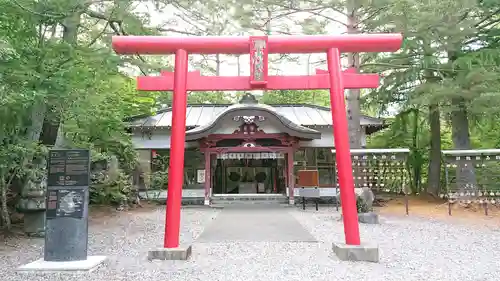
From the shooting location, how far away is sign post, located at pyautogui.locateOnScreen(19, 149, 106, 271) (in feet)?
18.5

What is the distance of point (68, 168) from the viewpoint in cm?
578

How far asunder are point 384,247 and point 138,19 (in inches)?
281

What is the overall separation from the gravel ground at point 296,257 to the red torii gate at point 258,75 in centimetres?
107

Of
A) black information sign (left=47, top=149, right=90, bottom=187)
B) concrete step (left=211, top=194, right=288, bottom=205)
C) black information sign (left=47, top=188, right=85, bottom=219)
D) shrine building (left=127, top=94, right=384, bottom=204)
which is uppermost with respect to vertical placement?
shrine building (left=127, top=94, right=384, bottom=204)

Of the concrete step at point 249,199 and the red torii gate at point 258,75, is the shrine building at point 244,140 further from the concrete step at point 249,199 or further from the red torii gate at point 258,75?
the red torii gate at point 258,75

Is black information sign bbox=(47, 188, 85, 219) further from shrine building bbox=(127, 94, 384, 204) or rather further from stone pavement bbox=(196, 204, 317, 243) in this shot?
shrine building bbox=(127, 94, 384, 204)

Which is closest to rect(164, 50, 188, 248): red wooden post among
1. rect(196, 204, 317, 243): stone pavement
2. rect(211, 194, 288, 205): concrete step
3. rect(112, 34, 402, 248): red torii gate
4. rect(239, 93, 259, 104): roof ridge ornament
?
rect(112, 34, 402, 248): red torii gate

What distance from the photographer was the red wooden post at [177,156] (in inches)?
238

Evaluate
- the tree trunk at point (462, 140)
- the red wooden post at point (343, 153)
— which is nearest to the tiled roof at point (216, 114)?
the tree trunk at point (462, 140)

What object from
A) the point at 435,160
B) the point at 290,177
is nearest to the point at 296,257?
the point at 290,177

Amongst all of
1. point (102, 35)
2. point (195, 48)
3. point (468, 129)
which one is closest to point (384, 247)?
point (195, 48)

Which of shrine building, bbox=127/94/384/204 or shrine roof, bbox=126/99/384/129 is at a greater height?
shrine roof, bbox=126/99/384/129

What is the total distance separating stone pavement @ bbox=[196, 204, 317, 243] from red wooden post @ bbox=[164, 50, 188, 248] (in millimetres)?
1501

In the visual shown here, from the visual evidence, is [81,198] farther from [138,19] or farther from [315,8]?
[315,8]
